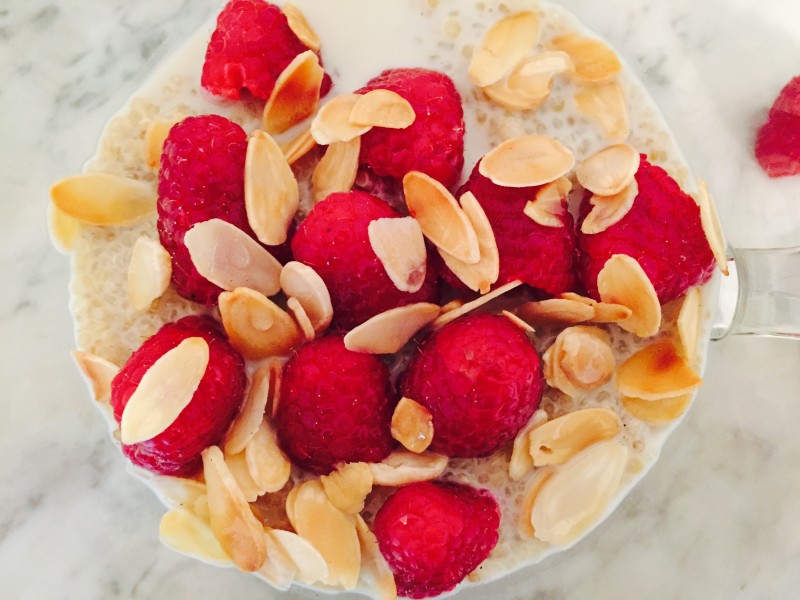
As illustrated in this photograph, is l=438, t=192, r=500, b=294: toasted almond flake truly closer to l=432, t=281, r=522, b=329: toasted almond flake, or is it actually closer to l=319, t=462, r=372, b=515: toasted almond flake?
l=432, t=281, r=522, b=329: toasted almond flake

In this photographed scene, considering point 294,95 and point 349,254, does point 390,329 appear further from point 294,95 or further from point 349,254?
point 294,95

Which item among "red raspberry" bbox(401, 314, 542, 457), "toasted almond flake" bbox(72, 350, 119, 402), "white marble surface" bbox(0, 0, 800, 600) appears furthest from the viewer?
"white marble surface" bbox(0, 0, 800, 600)

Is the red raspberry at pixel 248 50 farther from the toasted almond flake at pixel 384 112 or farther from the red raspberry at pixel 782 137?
the red raspberry at pixel 782 137

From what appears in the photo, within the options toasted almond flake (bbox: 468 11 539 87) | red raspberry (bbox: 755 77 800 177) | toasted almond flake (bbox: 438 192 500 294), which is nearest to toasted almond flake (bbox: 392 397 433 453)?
toasted almond flake (bbox: 438 192 500 294)

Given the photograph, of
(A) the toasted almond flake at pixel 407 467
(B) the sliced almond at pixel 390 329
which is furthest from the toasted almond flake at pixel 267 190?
(A) the toasted almond flake at pixel 407 467

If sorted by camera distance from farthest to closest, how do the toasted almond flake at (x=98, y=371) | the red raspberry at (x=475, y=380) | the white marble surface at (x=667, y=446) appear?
the white marble surface at (x=667, y=446)
the toasted almond flake at (x=98, y=371)
the red raspberry at (x=475, y=380)

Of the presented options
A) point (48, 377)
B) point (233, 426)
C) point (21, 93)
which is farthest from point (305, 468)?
point (21, 93)
